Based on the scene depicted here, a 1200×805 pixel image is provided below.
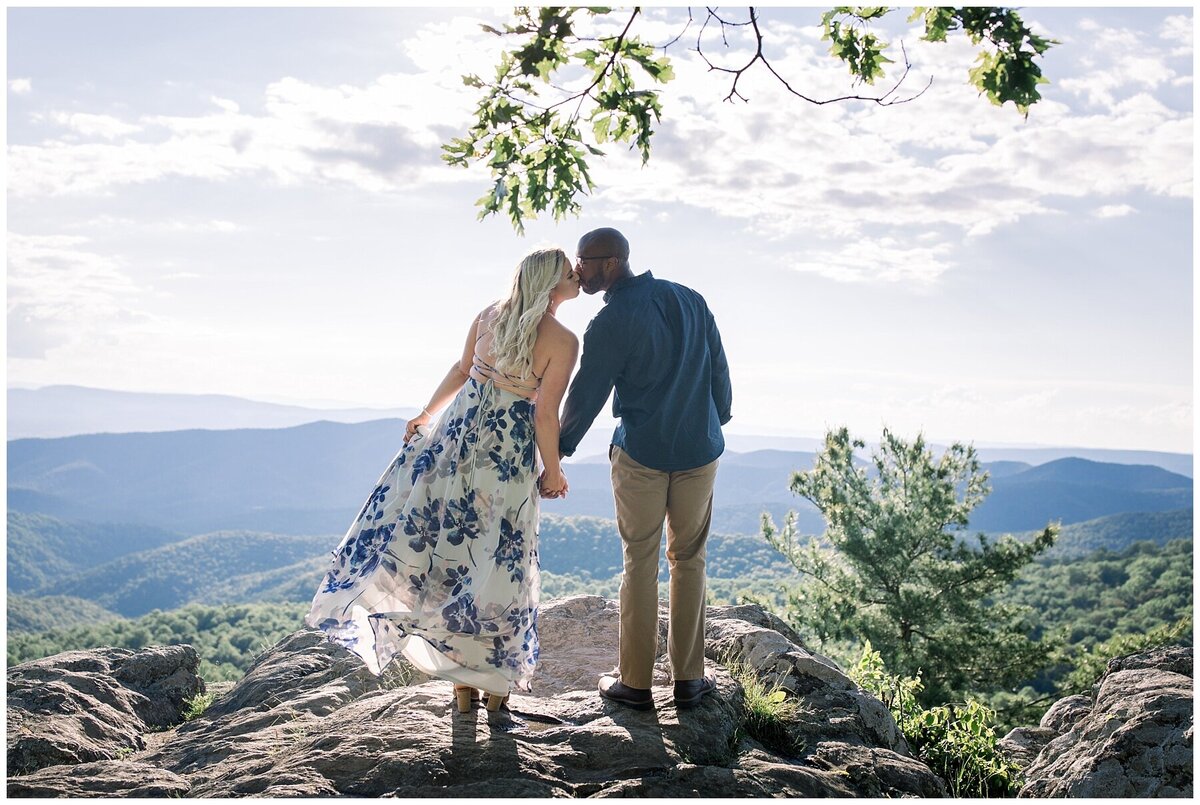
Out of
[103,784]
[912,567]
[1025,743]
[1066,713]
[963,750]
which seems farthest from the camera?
[912,567]

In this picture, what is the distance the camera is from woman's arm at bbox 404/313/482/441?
4.58 meters

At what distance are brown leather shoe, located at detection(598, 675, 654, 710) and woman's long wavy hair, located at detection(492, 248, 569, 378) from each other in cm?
171

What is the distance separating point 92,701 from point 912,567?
17.5 m

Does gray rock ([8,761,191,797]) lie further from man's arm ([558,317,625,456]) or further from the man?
man's arm ([558,317,625,456])

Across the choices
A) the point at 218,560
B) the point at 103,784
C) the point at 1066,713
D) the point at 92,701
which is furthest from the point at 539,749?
the point at 218,560

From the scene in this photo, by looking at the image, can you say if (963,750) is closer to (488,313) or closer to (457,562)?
(457,562)

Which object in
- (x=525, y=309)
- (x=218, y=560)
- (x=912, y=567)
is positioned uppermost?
(x=525, y=309)

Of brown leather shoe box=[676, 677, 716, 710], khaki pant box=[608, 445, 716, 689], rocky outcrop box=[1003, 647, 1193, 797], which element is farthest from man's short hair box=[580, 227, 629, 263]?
rocky outcrop box=[1003, 647, 1193, 797]

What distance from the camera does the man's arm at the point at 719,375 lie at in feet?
→ 15.1

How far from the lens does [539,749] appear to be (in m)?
4.01

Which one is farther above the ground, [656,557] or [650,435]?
[650,435]

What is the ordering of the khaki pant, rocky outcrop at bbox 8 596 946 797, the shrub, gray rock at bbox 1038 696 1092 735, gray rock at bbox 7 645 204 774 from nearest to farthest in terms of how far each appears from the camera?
rocky outcrop at bbox 8 596 946 797, the khaki pant, gray rock at bbox 7 645 204 774, the shrub, gray rock at bbox 1038 696 1092 735

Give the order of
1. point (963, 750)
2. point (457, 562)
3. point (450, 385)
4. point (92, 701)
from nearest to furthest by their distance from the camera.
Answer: point (457, 562) < point (450, 385) < point (963, 750) < point (92, 701)

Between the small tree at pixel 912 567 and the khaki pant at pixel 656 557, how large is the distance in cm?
1524
